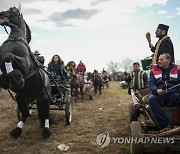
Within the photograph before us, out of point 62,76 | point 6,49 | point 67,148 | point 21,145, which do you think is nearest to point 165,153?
point 67,148

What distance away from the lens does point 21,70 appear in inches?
212

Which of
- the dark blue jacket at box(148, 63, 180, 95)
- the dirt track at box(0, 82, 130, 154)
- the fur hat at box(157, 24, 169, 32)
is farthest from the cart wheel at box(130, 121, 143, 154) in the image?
the fur hat at box(157, 24, 169, 32)

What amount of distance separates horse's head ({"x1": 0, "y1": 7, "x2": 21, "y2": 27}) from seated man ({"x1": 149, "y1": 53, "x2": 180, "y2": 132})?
305 centimetres

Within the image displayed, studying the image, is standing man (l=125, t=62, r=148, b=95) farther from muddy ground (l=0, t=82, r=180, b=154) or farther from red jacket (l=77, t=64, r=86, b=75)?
red jacket (l=77, t=64, r=86, b=75)

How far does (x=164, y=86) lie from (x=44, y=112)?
301 cm

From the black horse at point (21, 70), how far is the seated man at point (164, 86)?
2387mm

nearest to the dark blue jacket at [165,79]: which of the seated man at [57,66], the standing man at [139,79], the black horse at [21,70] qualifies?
the black horse at [21,70]

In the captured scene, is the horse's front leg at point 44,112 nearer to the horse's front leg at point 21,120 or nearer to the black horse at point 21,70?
the black horse at point 21,70

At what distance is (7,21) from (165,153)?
13.2ft

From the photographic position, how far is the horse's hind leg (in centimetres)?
665

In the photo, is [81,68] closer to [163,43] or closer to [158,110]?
[163,43]

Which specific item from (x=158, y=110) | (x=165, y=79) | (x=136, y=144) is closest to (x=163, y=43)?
(x=165, y=79)

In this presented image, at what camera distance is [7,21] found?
5.94 m

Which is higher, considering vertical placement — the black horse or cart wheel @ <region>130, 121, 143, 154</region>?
the black horse
